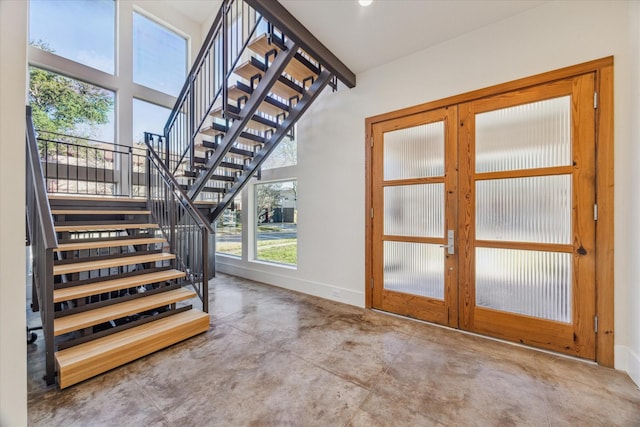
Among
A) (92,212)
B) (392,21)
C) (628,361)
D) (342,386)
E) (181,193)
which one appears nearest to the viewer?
(342,386)

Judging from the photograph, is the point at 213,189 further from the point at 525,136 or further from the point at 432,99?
the point at 525,136

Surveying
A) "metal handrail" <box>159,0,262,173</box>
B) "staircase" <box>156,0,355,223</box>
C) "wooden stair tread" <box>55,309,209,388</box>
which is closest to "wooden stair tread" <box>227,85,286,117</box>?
"staircase" <box>156,0,355,223</box>

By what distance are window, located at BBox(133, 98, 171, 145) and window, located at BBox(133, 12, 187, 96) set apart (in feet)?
1.48

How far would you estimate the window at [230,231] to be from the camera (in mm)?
5328

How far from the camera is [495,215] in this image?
263 centimetres

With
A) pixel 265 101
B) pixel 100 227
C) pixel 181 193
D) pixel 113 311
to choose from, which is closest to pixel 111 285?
pixel 113 311

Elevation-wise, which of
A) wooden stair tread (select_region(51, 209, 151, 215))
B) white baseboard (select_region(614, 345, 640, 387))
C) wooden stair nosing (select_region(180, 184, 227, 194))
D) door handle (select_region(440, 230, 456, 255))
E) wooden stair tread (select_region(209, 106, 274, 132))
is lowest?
white baseboard (select_region(614, 345, 640, 387))

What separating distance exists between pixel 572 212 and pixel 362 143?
90.0 inches

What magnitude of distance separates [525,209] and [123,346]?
391 cm

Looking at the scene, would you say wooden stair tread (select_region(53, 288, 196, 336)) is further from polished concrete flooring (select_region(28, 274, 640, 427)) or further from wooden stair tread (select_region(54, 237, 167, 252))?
wooden stair tread (select_region(54, 237, 167, 252))

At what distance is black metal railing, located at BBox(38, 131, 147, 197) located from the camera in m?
4.55

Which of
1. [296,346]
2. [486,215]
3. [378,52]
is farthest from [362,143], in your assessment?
[296,346]

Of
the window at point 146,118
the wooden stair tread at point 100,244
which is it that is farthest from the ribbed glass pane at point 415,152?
the window at point 146,118

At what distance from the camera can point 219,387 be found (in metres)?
1.92
